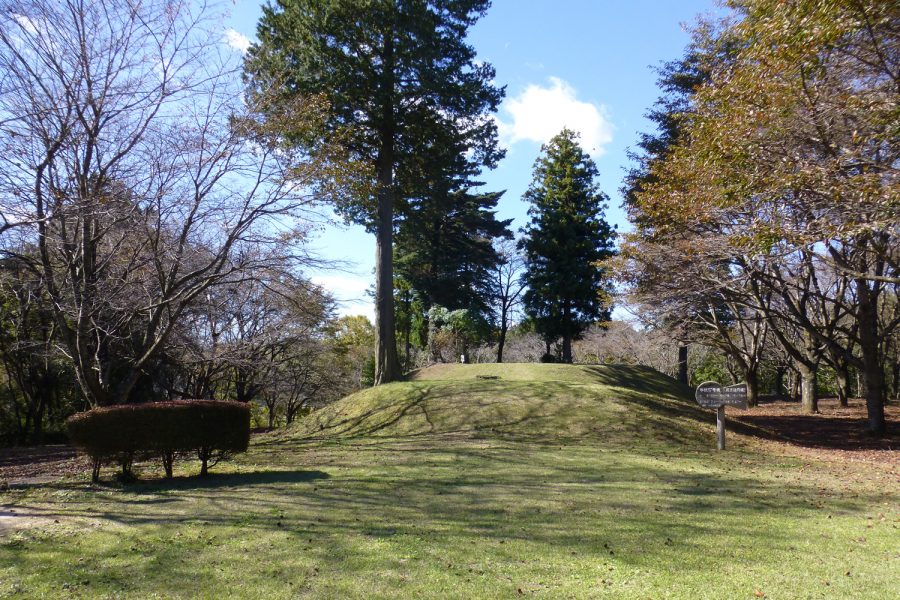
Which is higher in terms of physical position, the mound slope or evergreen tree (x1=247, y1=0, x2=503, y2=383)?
evergreen tree (x1=247, y1=0, x2=503, y2=383)

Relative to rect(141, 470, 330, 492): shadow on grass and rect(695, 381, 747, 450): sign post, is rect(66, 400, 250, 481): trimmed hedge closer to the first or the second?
rect(141, 470, 330, 492): shadow on grass

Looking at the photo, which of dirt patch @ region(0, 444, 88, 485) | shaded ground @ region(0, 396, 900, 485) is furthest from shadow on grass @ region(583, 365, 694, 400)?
dirt patch @ region(0, 444, 88, 485)

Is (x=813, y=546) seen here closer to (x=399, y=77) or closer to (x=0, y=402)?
(x=399, y=77)

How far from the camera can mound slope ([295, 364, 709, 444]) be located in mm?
15656

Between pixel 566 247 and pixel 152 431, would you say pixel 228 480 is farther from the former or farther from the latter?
pixel 566 247

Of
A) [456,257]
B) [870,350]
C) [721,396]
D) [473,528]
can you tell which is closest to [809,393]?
[870,350]

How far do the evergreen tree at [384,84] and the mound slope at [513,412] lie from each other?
279cm

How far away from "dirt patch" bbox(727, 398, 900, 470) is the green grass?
8.17 ft

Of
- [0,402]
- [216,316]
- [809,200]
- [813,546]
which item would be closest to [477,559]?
[813,546]

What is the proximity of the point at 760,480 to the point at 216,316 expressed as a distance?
17619 millimetres

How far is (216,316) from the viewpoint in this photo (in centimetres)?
2130

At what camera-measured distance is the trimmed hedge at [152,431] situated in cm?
946

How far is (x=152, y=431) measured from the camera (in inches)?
382

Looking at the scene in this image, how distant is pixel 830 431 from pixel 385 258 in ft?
51.5
